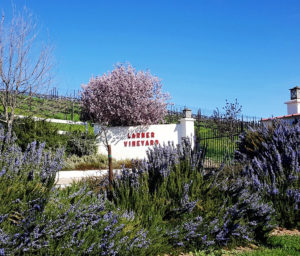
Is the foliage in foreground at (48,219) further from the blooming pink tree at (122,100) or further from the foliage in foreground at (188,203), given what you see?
the blooming pink tree at (122,100)

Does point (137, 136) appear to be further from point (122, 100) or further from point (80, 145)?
point (80, 145)

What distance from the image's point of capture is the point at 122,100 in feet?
64.5

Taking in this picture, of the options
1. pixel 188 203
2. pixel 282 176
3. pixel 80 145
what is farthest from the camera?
pixel 80 145

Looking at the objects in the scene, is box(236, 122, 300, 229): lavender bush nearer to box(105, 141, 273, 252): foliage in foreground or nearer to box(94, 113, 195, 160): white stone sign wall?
box(105, 141, 273, 252): foliage in foreground

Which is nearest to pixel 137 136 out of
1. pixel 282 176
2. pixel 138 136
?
pixel 138 136

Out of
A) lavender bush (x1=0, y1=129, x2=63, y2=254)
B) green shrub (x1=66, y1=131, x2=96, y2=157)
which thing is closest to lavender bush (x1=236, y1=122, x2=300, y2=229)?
lavender bush (x1=0, y1=129, x2=63, y2=254)

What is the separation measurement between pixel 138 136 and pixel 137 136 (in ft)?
0.20

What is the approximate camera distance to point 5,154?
11.4 feet

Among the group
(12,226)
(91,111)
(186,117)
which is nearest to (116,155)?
(91,111)

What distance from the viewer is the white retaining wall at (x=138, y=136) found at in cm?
1959

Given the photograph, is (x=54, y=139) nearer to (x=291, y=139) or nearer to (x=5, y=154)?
(x=291, y=139)

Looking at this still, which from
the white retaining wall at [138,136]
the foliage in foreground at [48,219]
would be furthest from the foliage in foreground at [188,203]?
the white retaining wall at [138,136]

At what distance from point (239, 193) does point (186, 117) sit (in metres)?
14.9

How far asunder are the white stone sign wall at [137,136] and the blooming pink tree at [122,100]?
556mm
